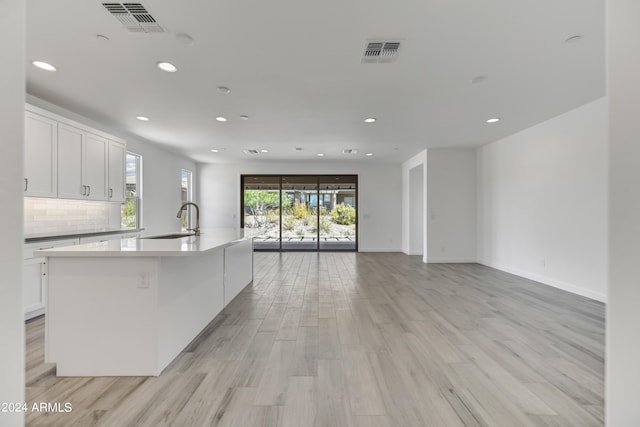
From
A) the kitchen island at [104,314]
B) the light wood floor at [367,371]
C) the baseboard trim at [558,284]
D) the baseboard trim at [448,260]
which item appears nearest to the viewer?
the light wood floor at [367,371]

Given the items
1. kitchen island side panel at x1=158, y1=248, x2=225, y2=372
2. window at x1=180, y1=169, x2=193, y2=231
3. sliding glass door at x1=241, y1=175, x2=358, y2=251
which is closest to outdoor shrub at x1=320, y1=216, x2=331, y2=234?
sliding glass door at x1=241, y1=175, x2=358, y2=251

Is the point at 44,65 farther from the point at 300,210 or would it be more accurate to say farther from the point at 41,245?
the point at 300,210

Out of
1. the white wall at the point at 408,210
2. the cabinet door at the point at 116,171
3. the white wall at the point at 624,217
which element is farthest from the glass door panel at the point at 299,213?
the white wall at the point at 624,217

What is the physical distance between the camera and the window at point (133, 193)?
18.0ft

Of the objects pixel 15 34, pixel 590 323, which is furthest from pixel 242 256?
pixel 590 323

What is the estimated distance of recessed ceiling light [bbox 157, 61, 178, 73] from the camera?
8.91 feet

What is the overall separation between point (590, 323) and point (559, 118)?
3097 mm

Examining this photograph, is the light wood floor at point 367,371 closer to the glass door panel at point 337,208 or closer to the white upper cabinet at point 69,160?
the white upper cabinet at point 69,160

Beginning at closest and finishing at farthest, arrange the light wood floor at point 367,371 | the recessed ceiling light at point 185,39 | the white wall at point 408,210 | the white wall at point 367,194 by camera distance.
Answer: the light wood floor at point 367,371
the recessed ceiling light at point 185,39
the white wall at point 408,210
the white wall at point 367,194

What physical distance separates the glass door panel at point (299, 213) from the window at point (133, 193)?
12.6 ft

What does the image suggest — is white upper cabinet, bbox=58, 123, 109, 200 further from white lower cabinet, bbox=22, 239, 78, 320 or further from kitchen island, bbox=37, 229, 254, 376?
kitchen island, bbox=37, 229, 254, 376

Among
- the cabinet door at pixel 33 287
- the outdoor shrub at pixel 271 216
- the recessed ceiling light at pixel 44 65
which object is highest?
the recessed ceiling light at pixel 44 65

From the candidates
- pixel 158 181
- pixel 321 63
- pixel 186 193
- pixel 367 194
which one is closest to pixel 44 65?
pixel 321 63

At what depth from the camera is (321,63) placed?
269 centimetres
